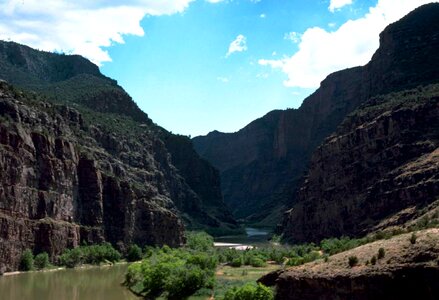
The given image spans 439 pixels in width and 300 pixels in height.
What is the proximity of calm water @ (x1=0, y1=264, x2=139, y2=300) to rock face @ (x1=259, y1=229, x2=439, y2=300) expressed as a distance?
3777cm

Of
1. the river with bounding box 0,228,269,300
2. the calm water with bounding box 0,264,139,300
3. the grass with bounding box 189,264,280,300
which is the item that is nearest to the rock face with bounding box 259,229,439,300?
the grass with bounding box 189,264,280,300

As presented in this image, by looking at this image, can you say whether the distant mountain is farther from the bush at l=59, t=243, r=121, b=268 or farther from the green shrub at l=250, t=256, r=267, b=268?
the green shrub at l=250, t=256, r=267, b=268

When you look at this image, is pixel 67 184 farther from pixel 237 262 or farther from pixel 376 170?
pixel 376 170

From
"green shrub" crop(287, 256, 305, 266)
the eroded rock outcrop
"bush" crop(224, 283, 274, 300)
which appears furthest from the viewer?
the eroded rock outcrop

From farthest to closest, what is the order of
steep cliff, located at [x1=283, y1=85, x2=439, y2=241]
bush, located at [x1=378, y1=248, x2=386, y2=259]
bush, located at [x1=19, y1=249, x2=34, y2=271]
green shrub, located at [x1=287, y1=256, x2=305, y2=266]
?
steep cliff, located at [x1=283, y1=85, x2=439, y2=241] < bush, located at [x1=19, y1=249, x2=34, y2=271] < green shrub, located at [x1=287, y1=256, x2=305, y2=266] < bush, located at [x1=378, y1=248, x2=386, y2=259]

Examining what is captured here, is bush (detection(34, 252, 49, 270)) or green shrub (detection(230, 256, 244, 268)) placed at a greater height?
bush (detection(34, 252, 49, 270))

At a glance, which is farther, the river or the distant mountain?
the distant mountain

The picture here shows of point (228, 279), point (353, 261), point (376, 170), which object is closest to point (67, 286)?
point (228, 279)

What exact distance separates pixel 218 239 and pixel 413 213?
102m

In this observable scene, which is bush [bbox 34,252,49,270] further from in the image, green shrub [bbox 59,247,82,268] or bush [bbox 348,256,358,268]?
bush [bbox 348,256,358,268]

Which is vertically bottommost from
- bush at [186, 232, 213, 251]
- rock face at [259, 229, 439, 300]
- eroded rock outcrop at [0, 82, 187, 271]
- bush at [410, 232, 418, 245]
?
rock face at [259, 229, 439, 300]

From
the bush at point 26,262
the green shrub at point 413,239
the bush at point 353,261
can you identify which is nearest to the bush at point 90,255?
the bush at point 26,262

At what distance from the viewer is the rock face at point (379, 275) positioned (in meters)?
32.9

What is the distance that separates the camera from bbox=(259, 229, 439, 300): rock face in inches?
1294
